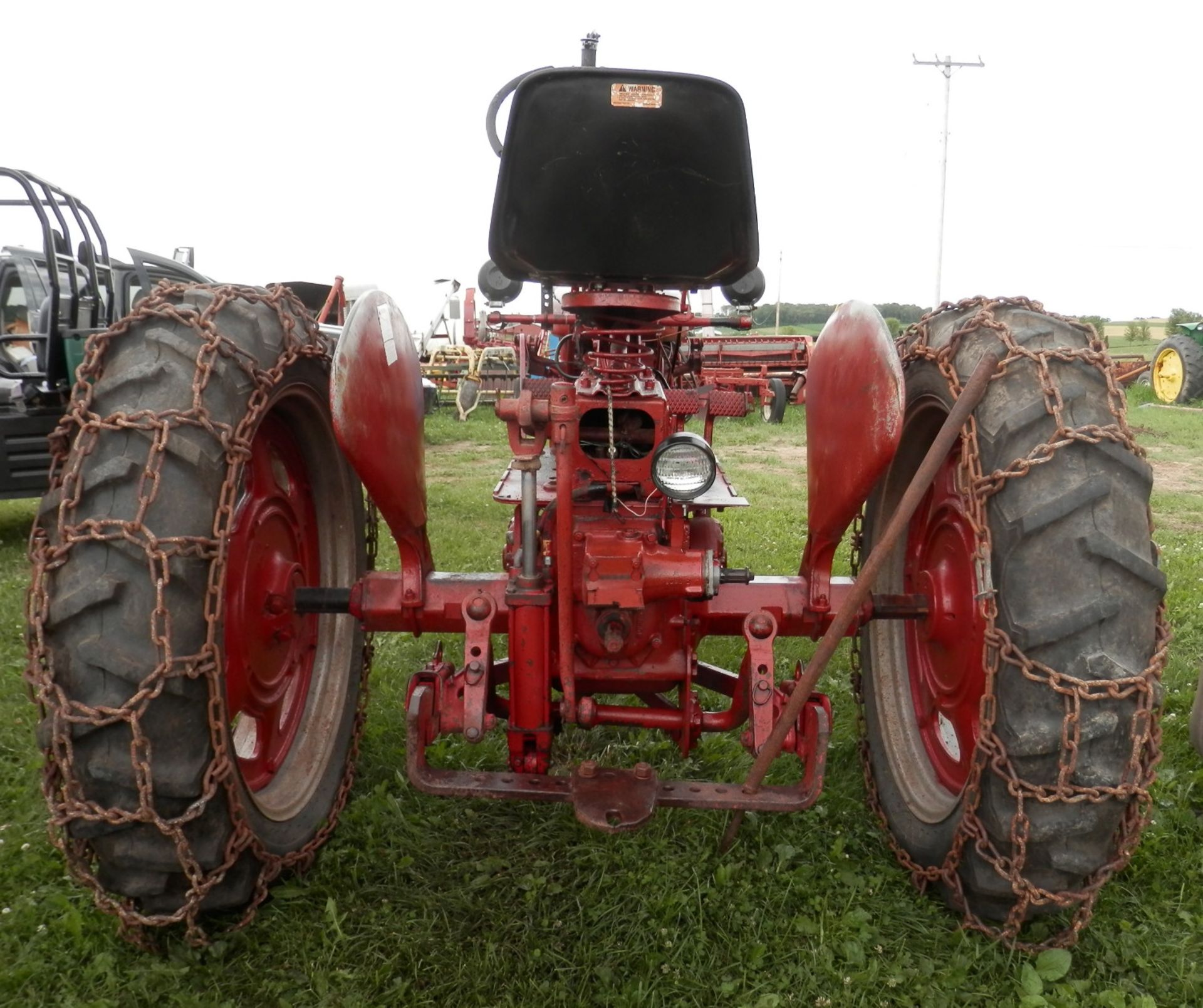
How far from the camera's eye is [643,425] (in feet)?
8.57

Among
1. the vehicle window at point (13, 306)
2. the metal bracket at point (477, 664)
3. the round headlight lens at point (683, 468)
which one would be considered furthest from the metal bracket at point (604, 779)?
the vehicle window at point (13, 306)

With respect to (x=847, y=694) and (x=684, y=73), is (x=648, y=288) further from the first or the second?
(x=847, y=694)

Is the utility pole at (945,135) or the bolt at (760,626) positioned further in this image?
the utility pole at (945,135)

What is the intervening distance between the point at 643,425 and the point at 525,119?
0.87m

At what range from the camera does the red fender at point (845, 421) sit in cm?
201

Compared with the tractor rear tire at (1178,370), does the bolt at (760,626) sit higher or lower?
higher

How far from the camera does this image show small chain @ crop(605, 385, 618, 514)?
229cm

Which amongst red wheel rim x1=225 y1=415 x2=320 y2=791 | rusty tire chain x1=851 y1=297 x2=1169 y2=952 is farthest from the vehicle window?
rusty tire chain x1=851 y1=297 x2=1169 y2=952

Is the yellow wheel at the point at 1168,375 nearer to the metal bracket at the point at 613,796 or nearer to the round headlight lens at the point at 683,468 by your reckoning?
the round headlight lens at the point at 683,468

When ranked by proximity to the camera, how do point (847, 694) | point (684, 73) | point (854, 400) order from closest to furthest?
point (854, 400) → point (684, 73) → point (847, 694)

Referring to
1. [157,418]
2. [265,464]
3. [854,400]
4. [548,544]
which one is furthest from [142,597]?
[854,400]

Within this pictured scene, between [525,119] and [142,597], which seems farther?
[525,119]

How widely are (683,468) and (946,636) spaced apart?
2.72 ft

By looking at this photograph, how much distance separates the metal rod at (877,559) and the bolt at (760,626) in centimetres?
25
